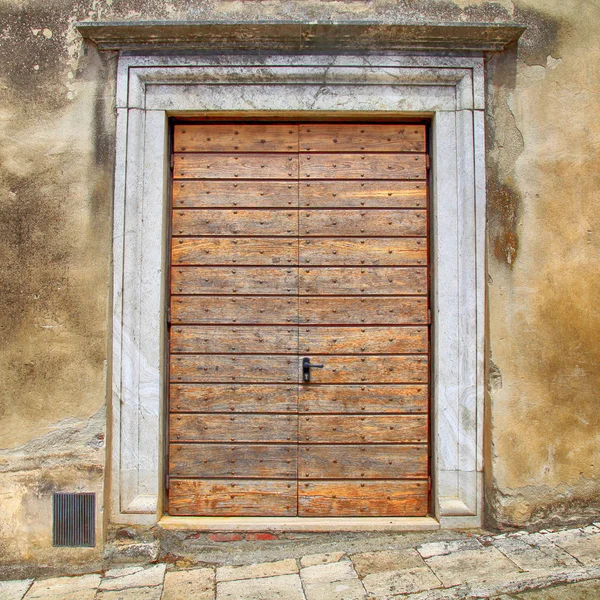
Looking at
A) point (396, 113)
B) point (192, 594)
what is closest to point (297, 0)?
point (396, 113)

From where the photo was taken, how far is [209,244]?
3.66 meters

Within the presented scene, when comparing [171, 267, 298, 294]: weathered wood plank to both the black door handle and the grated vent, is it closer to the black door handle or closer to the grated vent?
the black door handle

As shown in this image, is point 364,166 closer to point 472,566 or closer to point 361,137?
point 361,137

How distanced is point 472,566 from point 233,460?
1487mm

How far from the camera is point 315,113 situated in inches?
142

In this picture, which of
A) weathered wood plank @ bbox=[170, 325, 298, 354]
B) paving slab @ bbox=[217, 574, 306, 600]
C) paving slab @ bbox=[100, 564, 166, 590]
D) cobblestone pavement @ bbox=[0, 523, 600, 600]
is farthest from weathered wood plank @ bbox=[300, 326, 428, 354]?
paving slab @ bbox=[100, 564, 166, 590]

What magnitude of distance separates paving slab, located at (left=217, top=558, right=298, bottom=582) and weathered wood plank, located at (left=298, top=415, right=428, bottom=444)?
72cm

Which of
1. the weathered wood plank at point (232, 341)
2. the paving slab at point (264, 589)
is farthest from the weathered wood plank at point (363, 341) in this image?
the paving slab at point (264, 589)

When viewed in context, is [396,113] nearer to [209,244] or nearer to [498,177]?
[498,177]

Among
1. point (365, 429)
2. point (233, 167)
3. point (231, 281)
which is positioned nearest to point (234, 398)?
point (231, 281)

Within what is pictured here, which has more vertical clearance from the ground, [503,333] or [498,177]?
[498,177]

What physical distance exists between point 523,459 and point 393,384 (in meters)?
0.86

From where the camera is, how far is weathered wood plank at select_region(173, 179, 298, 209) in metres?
3.68

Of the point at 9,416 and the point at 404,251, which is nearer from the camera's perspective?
the point at 9,416
